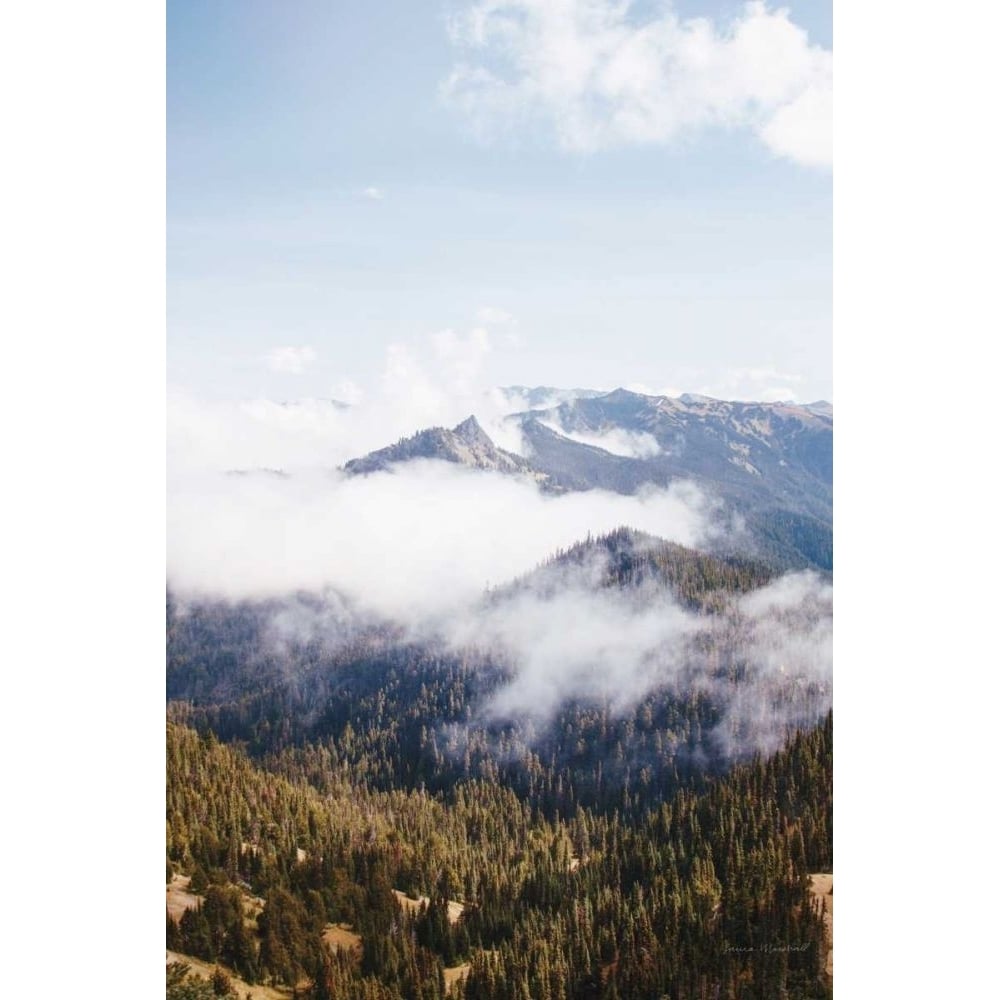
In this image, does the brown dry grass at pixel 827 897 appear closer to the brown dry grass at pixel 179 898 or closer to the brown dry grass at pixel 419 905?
the brown dry grass at pixel 419 905

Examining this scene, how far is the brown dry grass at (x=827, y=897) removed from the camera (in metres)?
8.38

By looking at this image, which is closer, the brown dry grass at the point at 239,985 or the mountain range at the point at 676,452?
the brown dry grass at the point at 239,985

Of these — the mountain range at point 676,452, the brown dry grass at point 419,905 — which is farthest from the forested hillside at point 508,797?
the mountain range at point 676,452

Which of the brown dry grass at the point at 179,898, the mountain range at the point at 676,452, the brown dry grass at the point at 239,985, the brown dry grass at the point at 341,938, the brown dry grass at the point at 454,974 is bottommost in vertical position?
the brown dry grass at the point at 454,974

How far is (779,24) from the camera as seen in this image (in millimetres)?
8742

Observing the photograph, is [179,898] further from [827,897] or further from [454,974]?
[827,897]

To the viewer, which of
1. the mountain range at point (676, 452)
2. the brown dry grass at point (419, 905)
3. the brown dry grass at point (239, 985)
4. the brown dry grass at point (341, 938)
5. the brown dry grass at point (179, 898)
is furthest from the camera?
the mountain range at point (676, 452)
